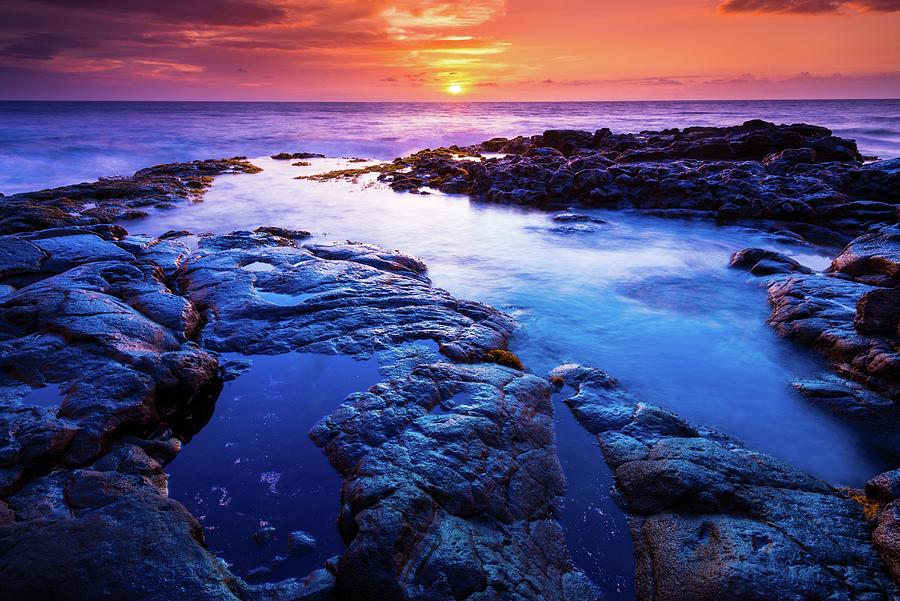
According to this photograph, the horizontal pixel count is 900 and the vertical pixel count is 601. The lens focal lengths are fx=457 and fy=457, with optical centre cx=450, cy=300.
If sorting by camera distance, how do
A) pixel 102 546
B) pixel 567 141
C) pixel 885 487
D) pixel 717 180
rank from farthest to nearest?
pixel 567 141
pixel 717 180
pixel 885 487
pixel 102 546

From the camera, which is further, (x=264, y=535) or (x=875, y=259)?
(x=875, y=259)

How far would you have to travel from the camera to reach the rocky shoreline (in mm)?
3764

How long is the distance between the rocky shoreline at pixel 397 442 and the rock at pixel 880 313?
29mm

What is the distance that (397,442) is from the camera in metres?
5.26

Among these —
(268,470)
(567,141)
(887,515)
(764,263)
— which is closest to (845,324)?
(764,263)

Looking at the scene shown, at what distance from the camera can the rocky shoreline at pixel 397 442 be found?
3.76 metres

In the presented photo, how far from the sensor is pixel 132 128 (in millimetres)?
57312

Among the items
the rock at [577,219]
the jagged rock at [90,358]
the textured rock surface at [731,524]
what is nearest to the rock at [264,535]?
the jagged rock at [90,358]

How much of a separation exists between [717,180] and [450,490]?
2153 centimetres

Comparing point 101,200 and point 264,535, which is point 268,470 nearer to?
point 264,535

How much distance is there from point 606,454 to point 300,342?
5232 millimetres

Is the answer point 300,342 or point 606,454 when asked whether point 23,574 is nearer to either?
point 300,342

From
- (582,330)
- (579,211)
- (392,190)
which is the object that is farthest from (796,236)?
(392,190)

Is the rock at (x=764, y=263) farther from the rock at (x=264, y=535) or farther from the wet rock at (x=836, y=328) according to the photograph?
the rock at (x=264, y=535)
